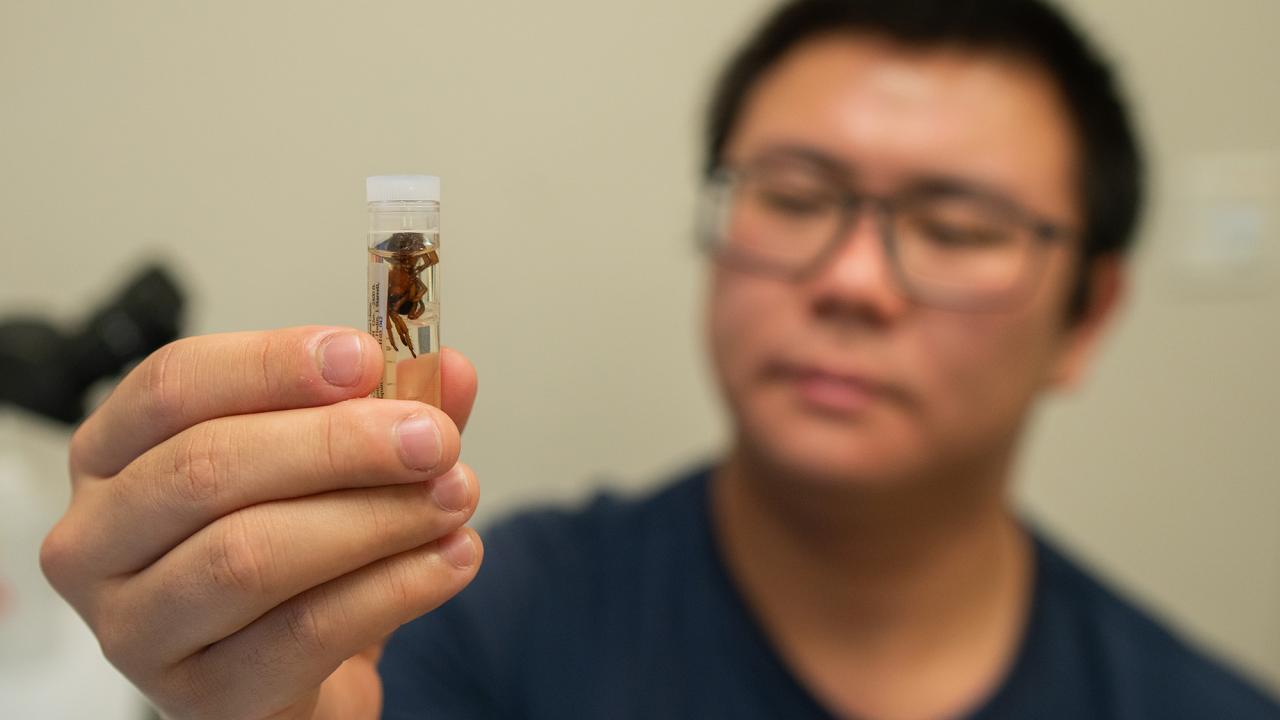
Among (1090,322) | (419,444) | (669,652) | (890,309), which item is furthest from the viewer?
(1090,322)

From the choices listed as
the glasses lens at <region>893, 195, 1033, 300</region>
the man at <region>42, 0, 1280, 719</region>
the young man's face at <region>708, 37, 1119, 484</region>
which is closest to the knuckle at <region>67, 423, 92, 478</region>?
the man at <region>42, 0, 1280, 719</region>

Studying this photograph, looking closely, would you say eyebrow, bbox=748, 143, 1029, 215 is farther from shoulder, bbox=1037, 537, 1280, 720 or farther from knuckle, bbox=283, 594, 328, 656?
knuckle, bbox=283, 594, 328, 656

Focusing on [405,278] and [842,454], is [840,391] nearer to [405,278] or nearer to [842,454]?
[842,454]

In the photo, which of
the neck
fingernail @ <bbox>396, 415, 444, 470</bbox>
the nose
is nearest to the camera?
fingernail @ <bbox>396, 415, 444, 470</bbox>

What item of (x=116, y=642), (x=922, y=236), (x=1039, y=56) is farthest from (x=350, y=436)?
(x=1039, y=56)

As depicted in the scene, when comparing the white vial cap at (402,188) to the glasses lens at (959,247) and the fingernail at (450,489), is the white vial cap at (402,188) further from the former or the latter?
the glasses lens at (959,247)

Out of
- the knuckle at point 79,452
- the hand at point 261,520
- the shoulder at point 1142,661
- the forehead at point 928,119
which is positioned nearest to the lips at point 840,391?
the forehead at point 928,119

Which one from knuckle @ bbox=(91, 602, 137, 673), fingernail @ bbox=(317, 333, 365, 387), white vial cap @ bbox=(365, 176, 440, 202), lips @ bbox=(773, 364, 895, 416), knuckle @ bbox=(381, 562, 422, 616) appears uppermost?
white vial cap @ bbox=(365, 176, 440, 202)
